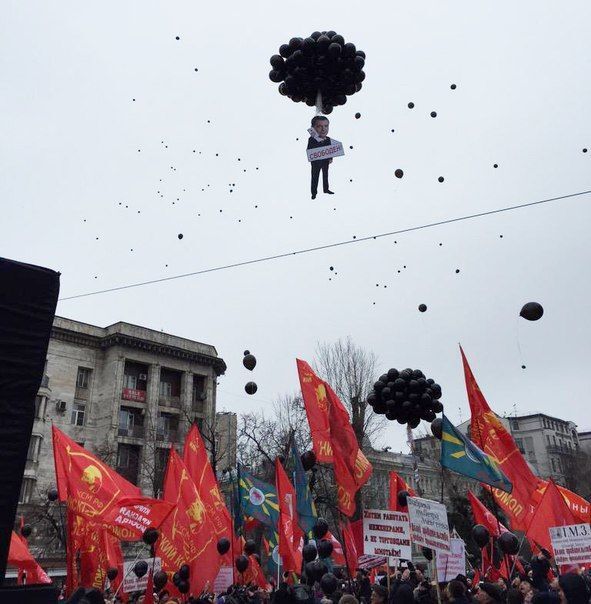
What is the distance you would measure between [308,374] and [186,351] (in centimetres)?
3682

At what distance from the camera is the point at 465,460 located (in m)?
9.14

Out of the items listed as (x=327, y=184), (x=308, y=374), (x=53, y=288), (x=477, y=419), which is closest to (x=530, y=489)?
(x=477, y=419)

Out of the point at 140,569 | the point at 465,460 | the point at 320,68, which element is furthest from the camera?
the point at 140,569

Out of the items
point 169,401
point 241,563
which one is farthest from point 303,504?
point 169,401

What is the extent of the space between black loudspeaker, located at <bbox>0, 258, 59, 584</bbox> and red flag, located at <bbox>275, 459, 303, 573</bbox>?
342 inches

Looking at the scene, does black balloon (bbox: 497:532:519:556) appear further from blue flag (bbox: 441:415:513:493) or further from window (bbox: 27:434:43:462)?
window (bbox: 27:434:43:462)

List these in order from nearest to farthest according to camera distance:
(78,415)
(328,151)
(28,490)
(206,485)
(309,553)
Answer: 1. (328,151)
2. (309,553)
3. (206,485)
4. (28,490)
5. (78,415)

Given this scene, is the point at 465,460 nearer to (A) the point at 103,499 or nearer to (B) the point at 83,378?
(A) the point at 103,499

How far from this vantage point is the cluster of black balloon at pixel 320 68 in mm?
10602

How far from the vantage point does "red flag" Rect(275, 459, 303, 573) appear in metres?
10.9

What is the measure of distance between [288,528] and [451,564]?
11.8 feet

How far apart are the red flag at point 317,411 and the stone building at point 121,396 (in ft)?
95.4

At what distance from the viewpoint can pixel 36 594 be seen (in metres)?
2.74

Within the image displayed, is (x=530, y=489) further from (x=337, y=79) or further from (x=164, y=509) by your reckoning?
(x=337, y=79)
